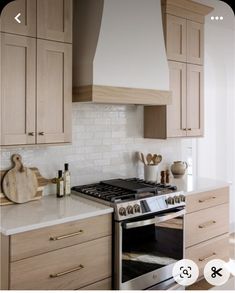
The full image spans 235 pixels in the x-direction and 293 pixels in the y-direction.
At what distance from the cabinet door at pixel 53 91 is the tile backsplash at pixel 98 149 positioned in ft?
0.95

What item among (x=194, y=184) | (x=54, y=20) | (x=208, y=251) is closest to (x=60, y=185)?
(x=54, y=20)

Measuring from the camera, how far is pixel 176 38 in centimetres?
333

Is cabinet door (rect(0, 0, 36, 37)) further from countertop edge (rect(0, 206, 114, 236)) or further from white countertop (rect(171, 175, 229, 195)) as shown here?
white countertop (rect(171, 175, 229, 195))

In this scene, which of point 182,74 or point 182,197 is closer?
point 182,197

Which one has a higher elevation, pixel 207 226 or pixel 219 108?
pixel 219 108

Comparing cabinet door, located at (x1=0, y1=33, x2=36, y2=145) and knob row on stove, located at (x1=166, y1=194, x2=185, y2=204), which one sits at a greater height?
cabinet door, located at (x1=0, y1=33, x2=36, y2=145)

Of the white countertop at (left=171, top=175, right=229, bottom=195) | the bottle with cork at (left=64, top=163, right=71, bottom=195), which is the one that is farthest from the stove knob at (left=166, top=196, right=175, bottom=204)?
the bottle with cork at (left=64, top=163, right=71, bottom=195)

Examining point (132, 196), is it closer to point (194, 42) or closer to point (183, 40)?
point (183, 40)

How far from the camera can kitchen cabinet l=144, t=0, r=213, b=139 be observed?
329cm

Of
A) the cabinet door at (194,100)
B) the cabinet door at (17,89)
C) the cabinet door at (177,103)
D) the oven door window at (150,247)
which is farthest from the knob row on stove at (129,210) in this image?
the cabinet door at (194,100)

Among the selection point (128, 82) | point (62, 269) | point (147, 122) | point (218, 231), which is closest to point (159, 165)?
point (147, 122)

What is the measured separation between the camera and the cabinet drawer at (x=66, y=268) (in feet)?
6.63

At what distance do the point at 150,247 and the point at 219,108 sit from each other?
8.88 feet

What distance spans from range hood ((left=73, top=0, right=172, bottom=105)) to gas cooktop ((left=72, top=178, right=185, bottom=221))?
0.73 metres
